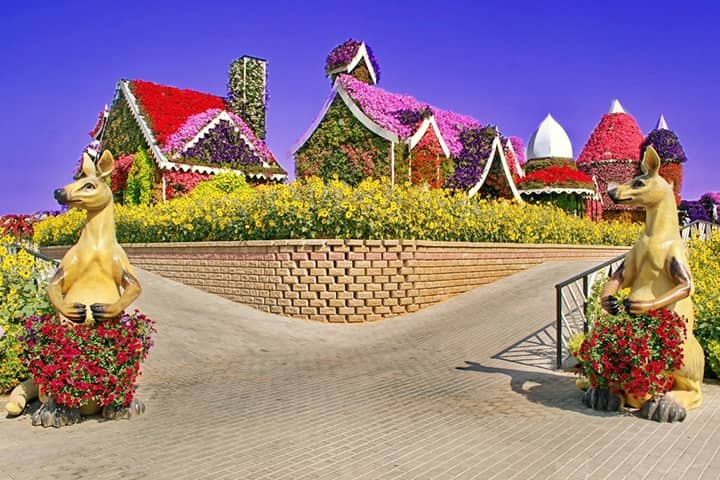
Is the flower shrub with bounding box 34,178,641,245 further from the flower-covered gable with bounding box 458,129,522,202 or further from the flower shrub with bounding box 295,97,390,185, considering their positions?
the flower shrub with bounding box 295,97,390,185

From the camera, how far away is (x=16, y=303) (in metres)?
6.89

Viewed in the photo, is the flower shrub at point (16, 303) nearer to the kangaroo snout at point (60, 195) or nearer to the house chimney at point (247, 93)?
the kangaroo snout at point (60, 195)

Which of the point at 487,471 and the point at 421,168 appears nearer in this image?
the point at 487,471

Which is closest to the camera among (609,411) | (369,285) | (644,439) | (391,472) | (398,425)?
(391,472)

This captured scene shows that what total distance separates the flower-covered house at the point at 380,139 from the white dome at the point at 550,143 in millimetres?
8200

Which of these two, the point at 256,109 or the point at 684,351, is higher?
the point at 256,109

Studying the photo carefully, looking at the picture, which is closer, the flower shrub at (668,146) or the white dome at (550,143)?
the white dome at (550,143)

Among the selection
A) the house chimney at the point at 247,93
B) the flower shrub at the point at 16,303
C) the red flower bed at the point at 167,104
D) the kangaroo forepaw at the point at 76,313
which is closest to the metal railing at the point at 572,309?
the kangaroo forepaw at the point at 76,313

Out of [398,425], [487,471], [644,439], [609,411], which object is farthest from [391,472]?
[609,411]

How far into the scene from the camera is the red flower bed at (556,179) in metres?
25.0

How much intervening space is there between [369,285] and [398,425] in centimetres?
630

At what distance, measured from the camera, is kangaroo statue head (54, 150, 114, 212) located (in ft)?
17.2

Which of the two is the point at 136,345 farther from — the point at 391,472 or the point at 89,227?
the point at 391,472

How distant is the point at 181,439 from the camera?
464 cm
